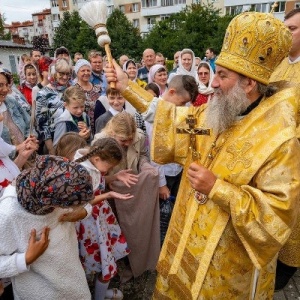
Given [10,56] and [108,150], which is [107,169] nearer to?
[108,150]

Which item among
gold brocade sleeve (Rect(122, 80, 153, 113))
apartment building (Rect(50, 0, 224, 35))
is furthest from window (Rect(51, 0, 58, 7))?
gold brocade sleeve (Rect(122, 80, 153, 113))

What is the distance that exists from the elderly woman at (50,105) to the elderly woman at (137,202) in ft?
4.73

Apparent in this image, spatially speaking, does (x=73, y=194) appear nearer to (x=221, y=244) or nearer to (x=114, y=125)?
Result: (x=221, y=244)

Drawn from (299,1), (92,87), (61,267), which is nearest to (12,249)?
(61,267)

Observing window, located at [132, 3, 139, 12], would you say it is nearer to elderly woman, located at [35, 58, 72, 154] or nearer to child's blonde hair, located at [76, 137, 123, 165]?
elderly woman, located at [35, 58, 72, 154]

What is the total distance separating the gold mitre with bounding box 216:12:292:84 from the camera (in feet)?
5.50

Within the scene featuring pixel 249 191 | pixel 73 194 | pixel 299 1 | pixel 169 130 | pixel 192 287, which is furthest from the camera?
pixel 299 1

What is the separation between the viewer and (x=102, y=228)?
2570 mm

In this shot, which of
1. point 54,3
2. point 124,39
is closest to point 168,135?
point 124,39

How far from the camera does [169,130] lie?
6.89ft

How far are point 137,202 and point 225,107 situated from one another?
149 centimetres

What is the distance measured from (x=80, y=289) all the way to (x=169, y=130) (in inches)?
46.0

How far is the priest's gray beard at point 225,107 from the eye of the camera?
5.63ft

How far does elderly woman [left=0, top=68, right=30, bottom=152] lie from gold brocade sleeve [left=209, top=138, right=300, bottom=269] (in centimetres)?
242
